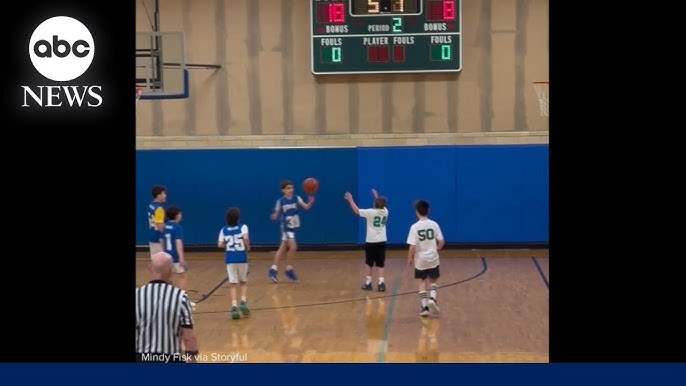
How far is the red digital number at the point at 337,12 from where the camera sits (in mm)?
16906

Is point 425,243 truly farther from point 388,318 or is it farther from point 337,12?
point 337,12

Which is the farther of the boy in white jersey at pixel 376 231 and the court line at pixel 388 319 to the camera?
the boy in white jersey at pixel 376 231

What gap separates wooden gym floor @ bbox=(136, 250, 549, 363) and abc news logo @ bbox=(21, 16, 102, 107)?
5.34 meters

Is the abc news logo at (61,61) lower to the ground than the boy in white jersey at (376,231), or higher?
higher

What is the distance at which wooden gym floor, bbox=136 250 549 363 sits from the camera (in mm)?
8984

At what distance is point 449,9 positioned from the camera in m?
16.7

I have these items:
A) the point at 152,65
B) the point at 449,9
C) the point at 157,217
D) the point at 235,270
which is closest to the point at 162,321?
the point at 235,270

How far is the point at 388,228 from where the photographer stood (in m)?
17.9

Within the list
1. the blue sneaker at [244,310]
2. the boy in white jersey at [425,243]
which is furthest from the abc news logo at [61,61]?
the blue sneaker at [244,310]

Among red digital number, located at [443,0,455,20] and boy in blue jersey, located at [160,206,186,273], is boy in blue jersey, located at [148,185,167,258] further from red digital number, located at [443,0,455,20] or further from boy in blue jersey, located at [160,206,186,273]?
red digital number, located at [443,0,455,20]

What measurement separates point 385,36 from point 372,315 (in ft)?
25.6

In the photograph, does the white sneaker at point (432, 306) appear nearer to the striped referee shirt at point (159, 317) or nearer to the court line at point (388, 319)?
the court line at point (388, 319)
